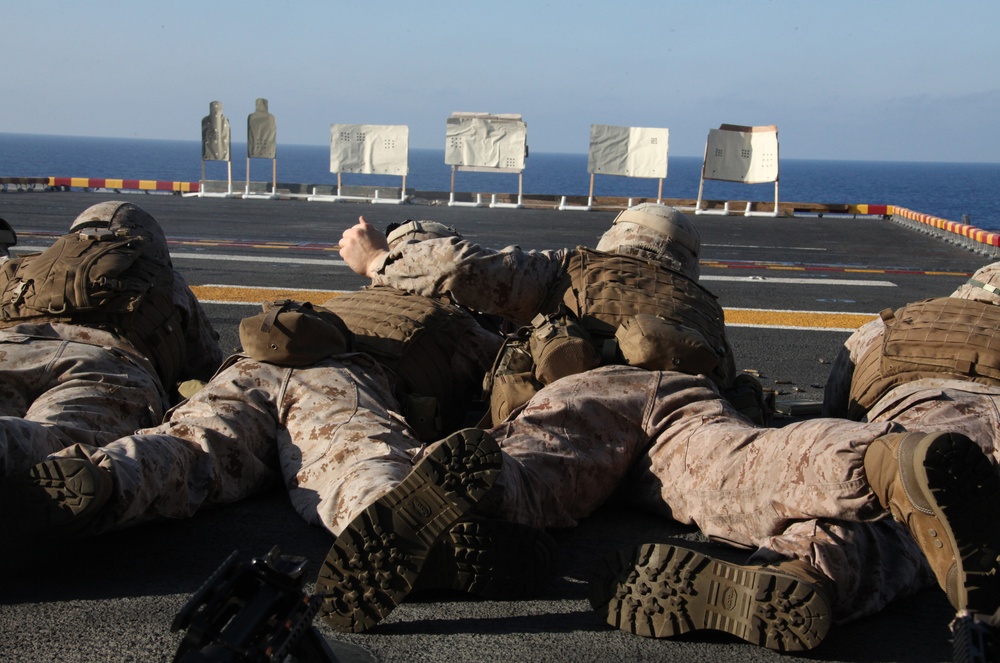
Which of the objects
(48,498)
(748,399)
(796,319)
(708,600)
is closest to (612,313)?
(748,399)

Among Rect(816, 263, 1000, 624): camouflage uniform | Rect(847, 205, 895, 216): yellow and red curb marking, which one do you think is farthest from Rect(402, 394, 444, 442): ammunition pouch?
Rect(847, 205, 895, 216): yellow and red curb marking

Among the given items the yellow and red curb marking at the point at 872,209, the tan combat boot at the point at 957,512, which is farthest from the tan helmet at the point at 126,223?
the yellow and red curb marking at the point at 872,209

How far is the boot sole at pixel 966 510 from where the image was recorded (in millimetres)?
2334

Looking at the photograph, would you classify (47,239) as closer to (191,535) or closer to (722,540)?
(191,535)

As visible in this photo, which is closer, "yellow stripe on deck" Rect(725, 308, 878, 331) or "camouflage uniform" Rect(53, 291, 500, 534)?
"camouflage uniform" Rect(53, 291, 500, 534)

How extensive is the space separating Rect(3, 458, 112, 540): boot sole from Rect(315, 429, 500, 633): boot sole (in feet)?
2.19

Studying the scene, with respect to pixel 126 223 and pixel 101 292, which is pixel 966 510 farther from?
pixel 126 223

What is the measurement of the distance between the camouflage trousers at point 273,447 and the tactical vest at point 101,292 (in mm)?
705

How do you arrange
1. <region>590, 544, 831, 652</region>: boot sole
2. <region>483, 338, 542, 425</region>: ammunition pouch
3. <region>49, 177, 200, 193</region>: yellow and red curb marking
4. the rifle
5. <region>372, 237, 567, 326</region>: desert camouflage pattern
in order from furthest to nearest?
1. <region>49, 177, 200, 193</region>: yellow and red curb marking
2. <region>372, 237, 567, 326</region>: desert camouflage pattern
3. <region>483, 338, 542, 425</region>: ammunition pouch
4. <region>590, 544, 831, 652</region>: boot sole
5. the rifle

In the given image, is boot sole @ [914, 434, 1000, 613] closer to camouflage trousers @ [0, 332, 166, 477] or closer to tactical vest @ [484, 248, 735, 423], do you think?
tactical vest @ [484, 248, 735, 423]

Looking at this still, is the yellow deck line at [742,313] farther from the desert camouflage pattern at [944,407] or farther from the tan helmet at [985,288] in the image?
the desert camouflage pattern at [944,407]

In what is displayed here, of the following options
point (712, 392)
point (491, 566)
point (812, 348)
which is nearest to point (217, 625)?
point (491, 566)

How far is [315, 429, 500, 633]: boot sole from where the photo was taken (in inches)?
103

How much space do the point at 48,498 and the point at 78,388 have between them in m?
0.96
